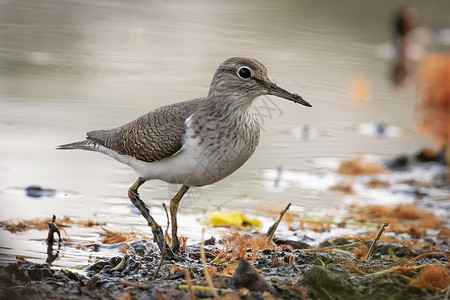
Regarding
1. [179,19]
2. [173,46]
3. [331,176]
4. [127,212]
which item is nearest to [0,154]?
[127,212]

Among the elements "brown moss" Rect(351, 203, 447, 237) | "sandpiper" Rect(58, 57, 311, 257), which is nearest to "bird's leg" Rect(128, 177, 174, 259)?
"sandpiper" Rect(58, 57, 311, 257)

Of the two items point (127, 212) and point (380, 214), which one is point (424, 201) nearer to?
Answer: point (380, 214)

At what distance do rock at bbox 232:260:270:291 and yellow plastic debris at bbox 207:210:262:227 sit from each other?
2408 mm

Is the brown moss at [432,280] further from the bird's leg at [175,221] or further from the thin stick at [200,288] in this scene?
the bird's leg at [175,221]

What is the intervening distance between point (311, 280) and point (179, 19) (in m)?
12.3

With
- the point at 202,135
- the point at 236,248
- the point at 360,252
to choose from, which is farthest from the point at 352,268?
the point at 202,135

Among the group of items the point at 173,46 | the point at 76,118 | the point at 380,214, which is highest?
the point at 173,46

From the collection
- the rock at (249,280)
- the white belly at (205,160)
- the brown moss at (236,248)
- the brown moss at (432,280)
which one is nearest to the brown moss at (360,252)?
the brown moss at (236,248)

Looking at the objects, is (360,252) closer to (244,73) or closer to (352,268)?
(352,268)

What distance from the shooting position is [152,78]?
1230 cm

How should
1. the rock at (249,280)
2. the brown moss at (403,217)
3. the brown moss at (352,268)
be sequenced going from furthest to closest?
1. the brown moss at (403,217)
2. the brown moss at (352,268)
3. the rock at (249,280)

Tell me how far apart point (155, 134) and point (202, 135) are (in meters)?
0.45

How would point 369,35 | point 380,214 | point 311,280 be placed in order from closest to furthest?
1. point 311,280
2. point 380,214
3. point 369,35

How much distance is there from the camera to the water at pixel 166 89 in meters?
7.88
